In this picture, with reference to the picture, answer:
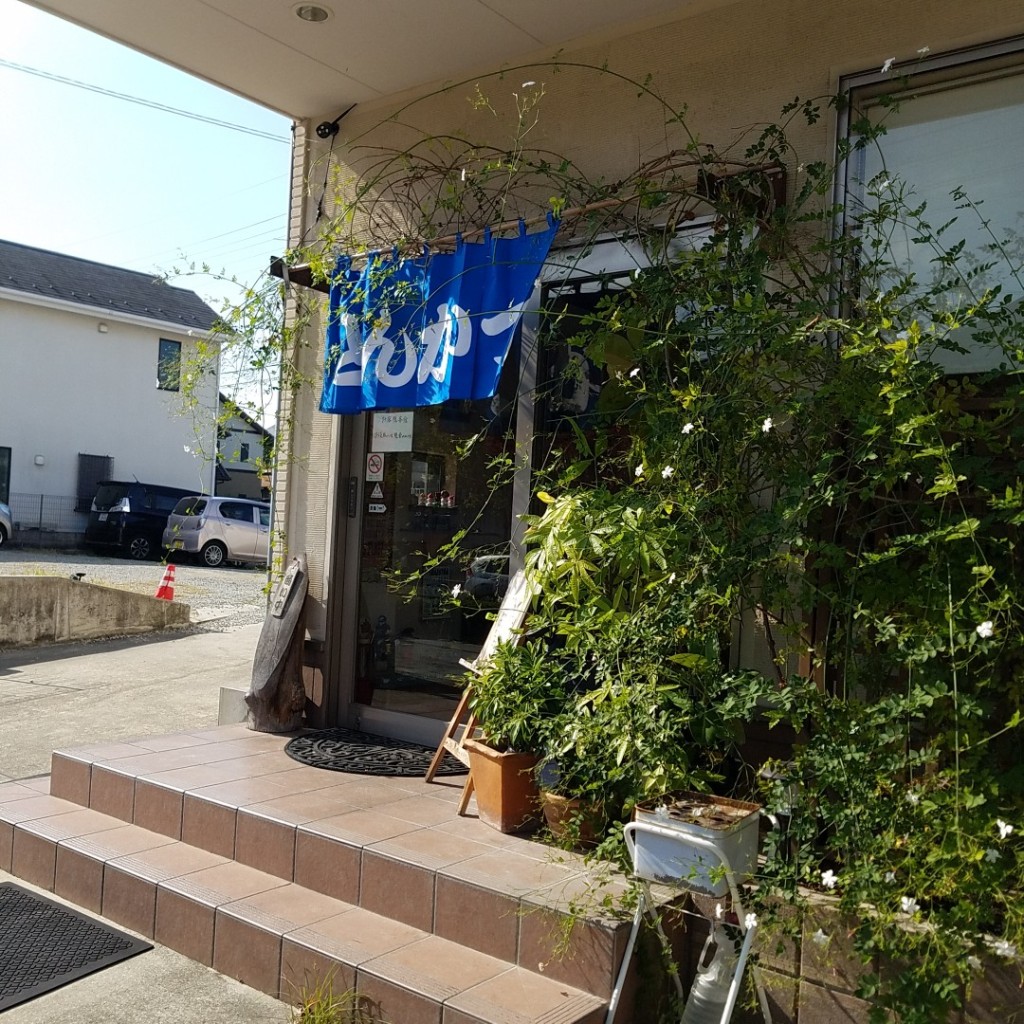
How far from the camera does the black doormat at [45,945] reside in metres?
3.54

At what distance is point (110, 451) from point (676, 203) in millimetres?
24160

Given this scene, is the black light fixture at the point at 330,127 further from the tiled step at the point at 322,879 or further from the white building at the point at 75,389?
the white building at the point at 75,389

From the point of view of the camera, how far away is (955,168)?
13.0ft

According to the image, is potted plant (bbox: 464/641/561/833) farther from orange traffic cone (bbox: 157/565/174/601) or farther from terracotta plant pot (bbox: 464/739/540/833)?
orange traffic cone (bbox: 157/565/174/601)

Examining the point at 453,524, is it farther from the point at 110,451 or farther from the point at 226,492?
the point at 226,492

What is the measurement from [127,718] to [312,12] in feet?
18.2

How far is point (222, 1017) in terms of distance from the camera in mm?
3402

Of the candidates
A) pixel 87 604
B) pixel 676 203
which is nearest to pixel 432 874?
pixel 676 203

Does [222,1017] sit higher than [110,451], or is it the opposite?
[110,451]

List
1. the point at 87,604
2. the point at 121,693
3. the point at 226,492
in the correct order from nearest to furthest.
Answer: the point at 121,693 → the point at 87,604 → the point at 226,492

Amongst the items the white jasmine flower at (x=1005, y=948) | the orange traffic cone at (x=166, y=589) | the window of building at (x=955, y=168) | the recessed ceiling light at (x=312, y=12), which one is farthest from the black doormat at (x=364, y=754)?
the orange traffic cone at (x=166, y=589)

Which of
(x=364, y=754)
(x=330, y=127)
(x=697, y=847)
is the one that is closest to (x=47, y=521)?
(x=330, y=127)

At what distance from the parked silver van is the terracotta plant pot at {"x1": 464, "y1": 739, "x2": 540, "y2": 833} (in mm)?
17555

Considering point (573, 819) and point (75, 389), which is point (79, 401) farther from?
point (573, 819)
